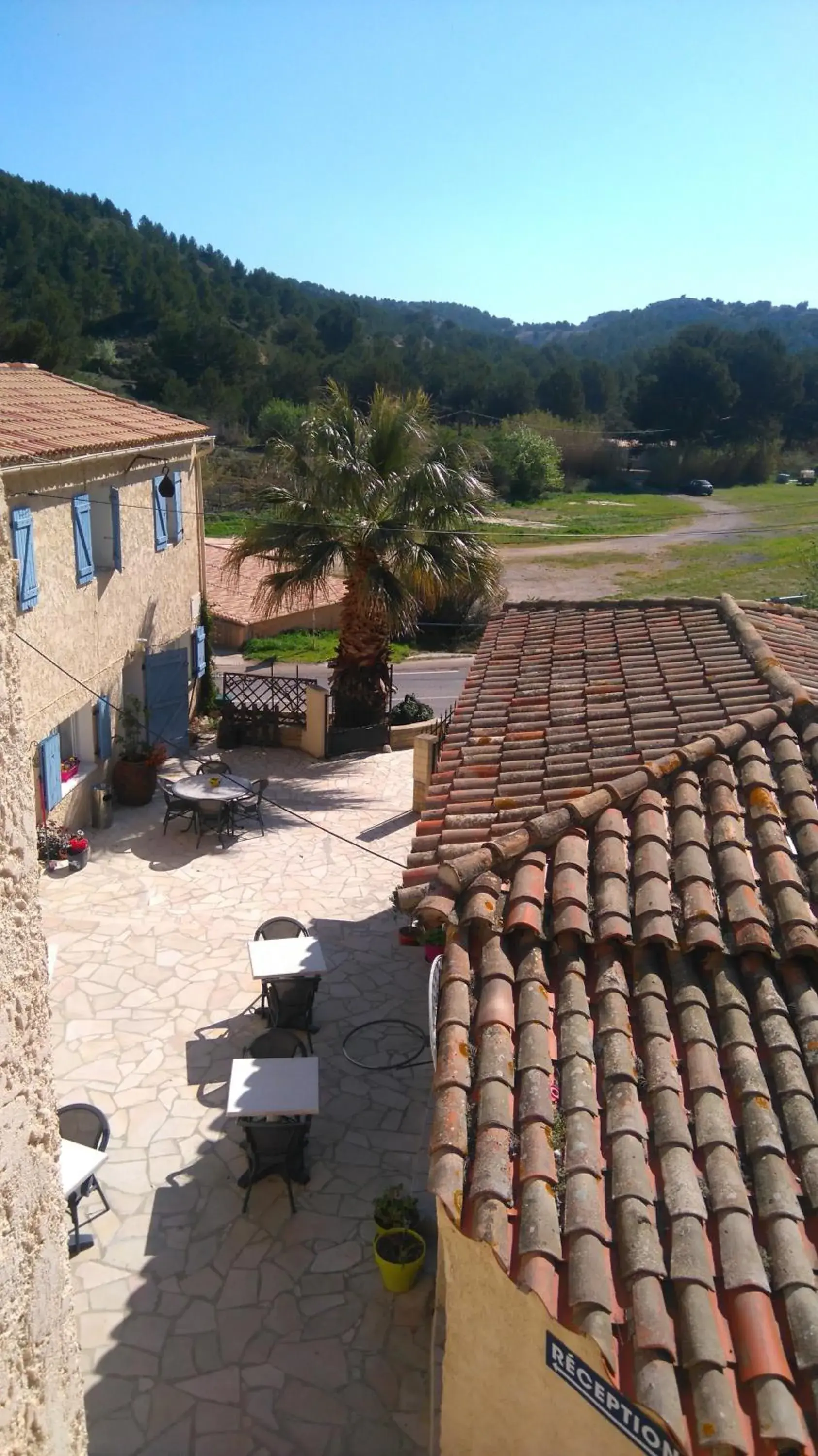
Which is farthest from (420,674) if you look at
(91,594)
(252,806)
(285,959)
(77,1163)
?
(77,1163)

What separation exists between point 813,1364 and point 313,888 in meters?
10.2

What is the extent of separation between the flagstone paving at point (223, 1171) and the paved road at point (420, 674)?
1136 cm

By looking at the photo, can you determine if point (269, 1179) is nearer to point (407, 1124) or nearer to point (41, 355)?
point (407, 1124)

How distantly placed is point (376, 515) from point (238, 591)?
18355 millimetres

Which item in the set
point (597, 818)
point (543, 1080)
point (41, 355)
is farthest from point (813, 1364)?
point (41, 355)

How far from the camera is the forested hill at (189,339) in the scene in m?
57.5

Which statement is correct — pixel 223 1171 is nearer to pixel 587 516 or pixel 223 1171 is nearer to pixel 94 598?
pixel 94 598

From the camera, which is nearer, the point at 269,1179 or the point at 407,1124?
the point at 269,1179

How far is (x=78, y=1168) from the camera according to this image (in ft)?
23.1

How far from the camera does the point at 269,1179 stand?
8117 millimetres

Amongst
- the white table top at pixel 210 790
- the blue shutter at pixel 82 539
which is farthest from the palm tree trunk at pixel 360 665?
the blue shutter at pixel 82 539

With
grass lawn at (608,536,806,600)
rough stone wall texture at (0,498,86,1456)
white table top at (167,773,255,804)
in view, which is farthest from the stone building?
grass lawn at (608,536,806,600)

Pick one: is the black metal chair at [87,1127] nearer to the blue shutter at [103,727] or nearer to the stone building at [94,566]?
the stone building at [94,566]

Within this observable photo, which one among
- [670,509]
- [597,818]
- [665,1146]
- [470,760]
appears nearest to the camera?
[665,1146]
